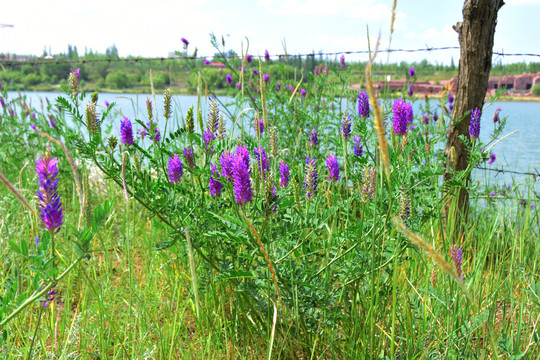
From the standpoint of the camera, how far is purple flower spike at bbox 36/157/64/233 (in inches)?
36.6

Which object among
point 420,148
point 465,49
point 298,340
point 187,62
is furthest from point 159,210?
point 465,49

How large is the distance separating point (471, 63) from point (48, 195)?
9.63ft

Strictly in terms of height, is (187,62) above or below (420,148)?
above

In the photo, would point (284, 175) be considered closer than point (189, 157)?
No

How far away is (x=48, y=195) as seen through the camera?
0.94 meters

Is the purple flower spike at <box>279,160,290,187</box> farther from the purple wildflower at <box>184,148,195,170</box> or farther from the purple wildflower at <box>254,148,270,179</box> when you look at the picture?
the purple wildflower at <box>184,148,195,170</box>

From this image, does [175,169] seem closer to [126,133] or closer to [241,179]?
[126,133]

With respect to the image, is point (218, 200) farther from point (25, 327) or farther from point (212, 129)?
point (25, 327)

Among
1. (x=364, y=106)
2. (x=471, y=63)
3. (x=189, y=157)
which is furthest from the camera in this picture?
(x=471, y=63)

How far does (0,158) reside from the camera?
12.6 ft

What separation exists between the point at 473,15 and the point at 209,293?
8.30 feet

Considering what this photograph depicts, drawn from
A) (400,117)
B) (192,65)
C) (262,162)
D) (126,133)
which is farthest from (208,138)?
(192,65)

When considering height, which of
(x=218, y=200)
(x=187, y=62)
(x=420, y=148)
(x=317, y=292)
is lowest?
(x=317, y=292)

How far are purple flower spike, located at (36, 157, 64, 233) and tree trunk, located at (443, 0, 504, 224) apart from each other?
2.59 m
